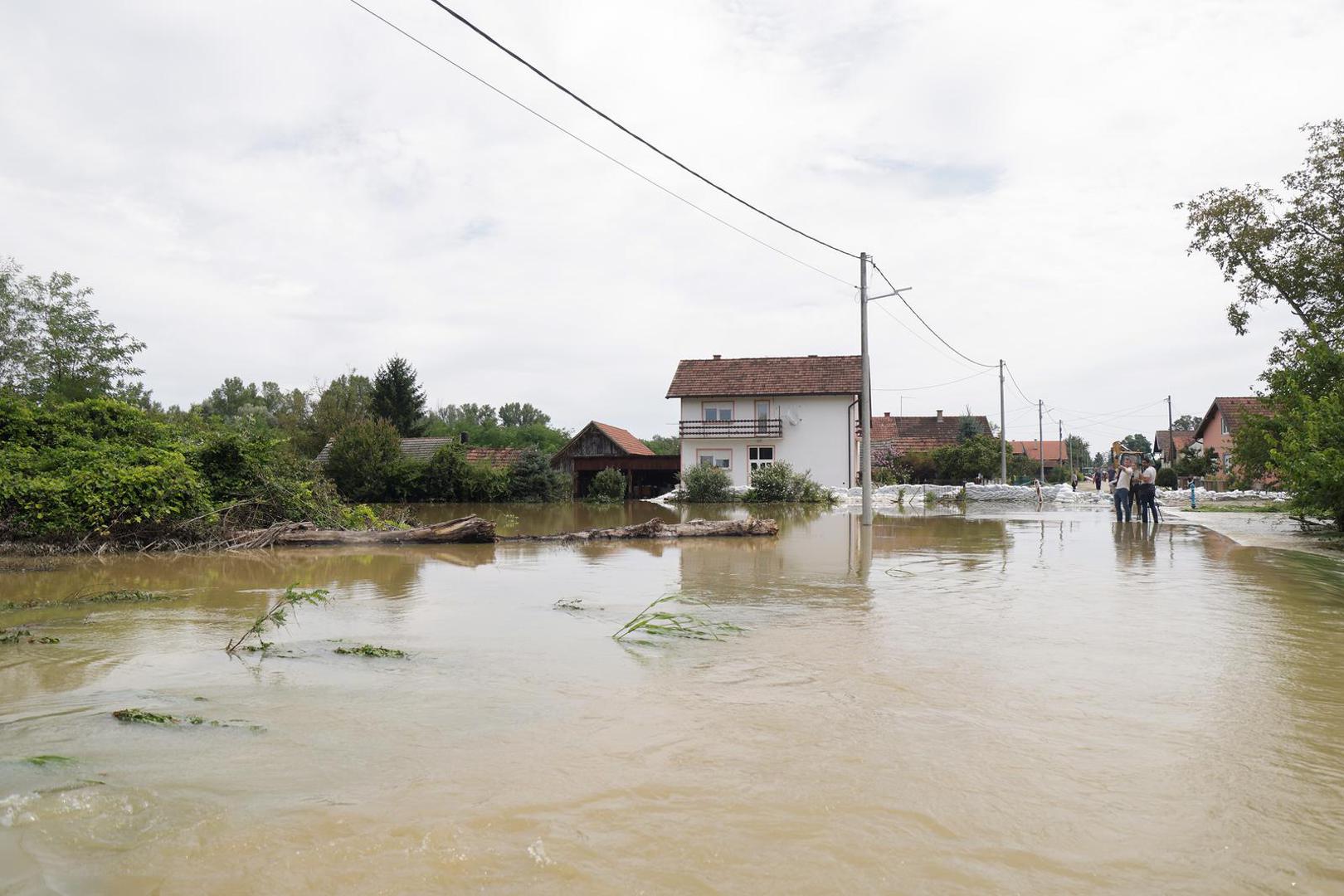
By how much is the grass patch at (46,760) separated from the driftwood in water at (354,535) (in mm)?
12156

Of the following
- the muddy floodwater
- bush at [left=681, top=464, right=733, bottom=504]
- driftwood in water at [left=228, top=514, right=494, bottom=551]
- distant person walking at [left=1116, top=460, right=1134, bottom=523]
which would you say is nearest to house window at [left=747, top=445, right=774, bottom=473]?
bush at [left=681, top=464, right=733, bottom=504]

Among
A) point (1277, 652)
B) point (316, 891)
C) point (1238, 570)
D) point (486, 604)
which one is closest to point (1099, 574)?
point (1238, 570)

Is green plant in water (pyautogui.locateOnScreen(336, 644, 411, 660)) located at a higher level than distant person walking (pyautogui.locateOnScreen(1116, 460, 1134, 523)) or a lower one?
lower

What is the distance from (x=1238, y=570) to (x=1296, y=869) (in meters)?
10.3

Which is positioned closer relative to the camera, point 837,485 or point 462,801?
point 462,801

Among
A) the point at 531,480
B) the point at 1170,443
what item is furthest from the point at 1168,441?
the point at 531,480

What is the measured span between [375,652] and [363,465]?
Result: 35.7 meters

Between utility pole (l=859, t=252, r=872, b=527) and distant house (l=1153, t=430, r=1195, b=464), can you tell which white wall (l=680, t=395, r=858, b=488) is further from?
distant house (l=1153, t=430, r=1195, b=464)

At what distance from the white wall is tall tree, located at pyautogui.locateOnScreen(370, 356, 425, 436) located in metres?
19.9

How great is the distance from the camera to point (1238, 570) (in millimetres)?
11672

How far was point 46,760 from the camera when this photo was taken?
398cm

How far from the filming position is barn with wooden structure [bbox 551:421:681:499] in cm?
4994

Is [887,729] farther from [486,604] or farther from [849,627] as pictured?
[486,604]

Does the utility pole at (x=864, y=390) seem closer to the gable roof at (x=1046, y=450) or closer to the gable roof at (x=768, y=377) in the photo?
the gable roof at (x=768, y=377)
